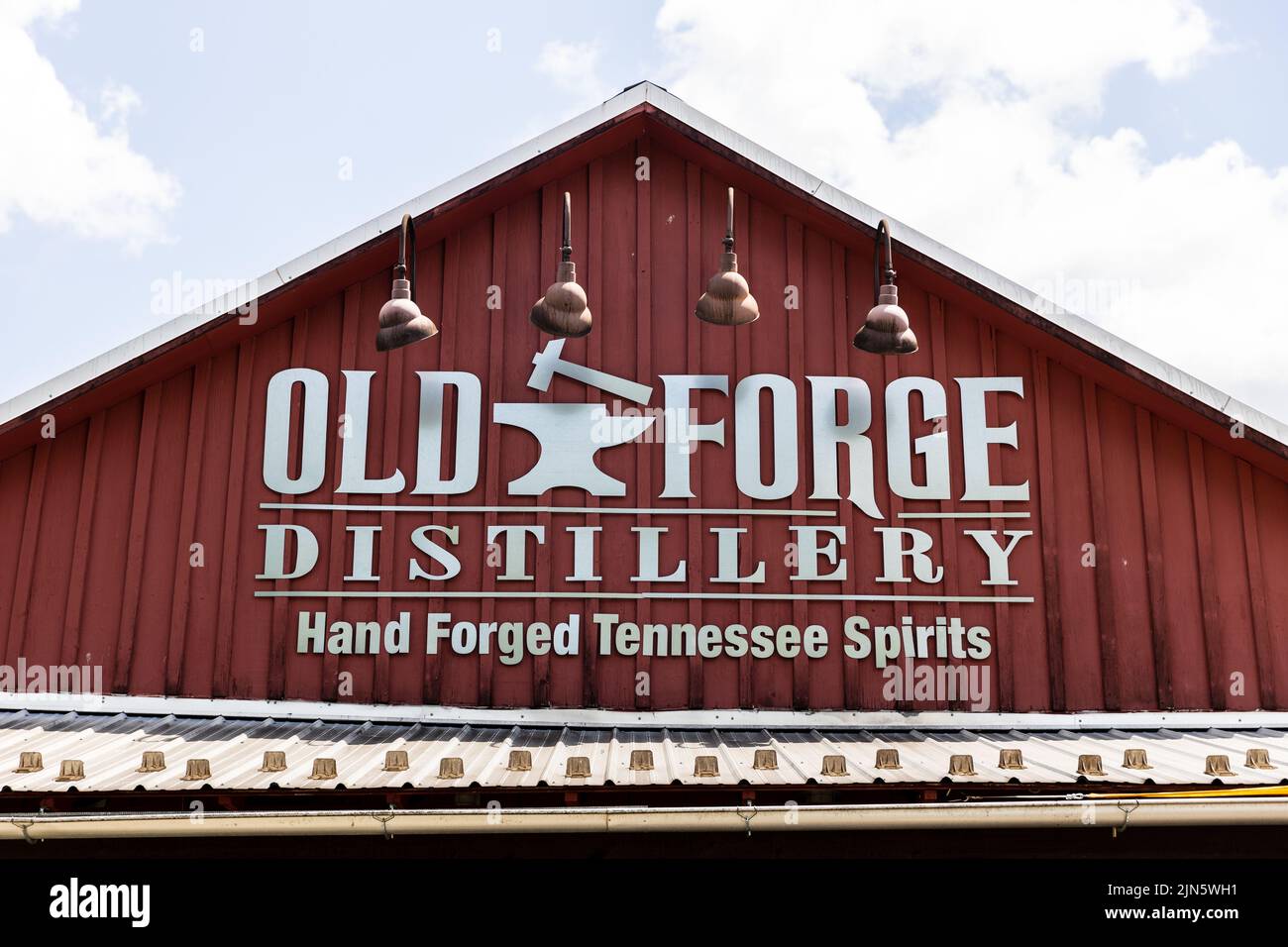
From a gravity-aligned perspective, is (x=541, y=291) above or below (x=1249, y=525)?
above

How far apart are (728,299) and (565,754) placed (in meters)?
2.90

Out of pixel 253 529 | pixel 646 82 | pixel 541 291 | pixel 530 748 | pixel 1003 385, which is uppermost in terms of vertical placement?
pixel 646 82

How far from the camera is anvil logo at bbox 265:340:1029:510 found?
6.92 m

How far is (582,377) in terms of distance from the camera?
7059 mm

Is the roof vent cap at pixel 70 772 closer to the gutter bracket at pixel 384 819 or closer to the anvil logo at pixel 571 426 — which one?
the gutter bracket at pixel 384 819

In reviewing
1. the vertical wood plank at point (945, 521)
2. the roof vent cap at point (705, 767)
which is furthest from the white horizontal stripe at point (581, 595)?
the roof vent cap at point (705, 767)

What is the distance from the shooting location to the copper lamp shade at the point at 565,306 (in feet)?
20.6

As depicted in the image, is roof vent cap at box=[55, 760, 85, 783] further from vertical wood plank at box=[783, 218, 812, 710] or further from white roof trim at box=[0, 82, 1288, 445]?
vertical wood plank at box=[783, 218, 812, 710]

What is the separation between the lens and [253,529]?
270 inches

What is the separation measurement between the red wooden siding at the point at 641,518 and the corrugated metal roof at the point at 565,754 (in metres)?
0.34

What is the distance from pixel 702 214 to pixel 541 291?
1331 millimetres

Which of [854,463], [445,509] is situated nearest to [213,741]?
[445,509]
